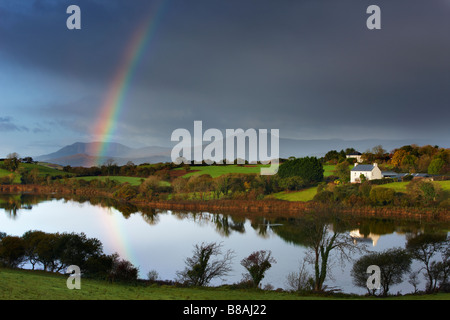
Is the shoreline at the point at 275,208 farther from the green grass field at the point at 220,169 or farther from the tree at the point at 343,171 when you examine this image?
→ the green grass field at the point at 220,169

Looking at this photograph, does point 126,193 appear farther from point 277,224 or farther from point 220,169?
point 277,224

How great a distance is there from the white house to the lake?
16.8 meters

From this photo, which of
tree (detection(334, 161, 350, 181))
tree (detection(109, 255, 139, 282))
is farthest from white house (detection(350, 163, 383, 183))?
tree (detection(109, 255, 139, 282))

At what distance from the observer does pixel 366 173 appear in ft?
204

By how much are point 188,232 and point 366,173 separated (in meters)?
34.8

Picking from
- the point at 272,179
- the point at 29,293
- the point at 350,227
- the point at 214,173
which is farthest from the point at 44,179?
the point at 29,293

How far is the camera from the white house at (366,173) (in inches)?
2436

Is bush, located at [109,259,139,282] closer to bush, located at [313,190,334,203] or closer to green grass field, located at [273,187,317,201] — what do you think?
bush, located at [313,190,334,203]

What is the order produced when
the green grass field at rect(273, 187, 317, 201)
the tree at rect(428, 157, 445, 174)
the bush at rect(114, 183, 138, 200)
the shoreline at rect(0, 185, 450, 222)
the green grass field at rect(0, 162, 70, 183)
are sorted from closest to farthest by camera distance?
1. the shoreline at rect(0, 185, 450, 222)
2. the green grass field at rect(273, 187, 317, 201)
3. the tree at rect(428, 157, 445, 174)
4. the bush at rect(114, 183, 138, 200)
5. the green grass field at rect(0, 162, 70, 183)

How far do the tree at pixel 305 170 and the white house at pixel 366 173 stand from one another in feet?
19.4

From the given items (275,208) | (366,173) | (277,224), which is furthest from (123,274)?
(366,173)

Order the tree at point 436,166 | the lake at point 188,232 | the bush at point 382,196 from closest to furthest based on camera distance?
the lake at point 188,232
the bush at point 382,196
the tree at point 436,166

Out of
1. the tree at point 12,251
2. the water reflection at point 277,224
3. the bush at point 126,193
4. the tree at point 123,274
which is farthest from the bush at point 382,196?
the tree at point 12,251

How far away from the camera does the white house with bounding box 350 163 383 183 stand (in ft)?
203
